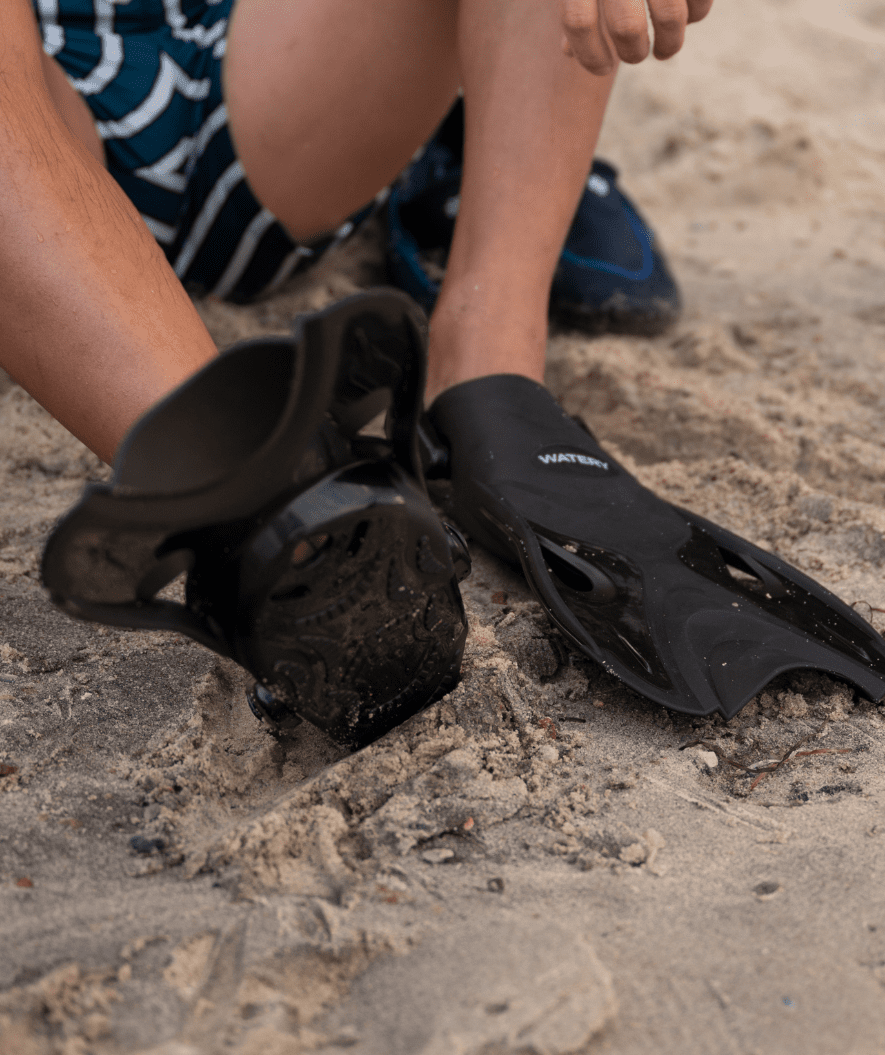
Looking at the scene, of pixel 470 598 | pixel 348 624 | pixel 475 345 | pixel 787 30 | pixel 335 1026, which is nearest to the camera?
pixel 335 1026

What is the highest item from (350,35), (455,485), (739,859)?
(350,35)

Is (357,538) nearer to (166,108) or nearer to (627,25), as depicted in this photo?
(627,25)

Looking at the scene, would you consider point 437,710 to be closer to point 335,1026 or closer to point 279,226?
point 335,1026

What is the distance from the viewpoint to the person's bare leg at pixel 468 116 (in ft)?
3.84

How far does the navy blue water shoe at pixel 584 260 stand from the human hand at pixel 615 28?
2.68 ft

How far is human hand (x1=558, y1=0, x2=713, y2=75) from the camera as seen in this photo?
2.70ft

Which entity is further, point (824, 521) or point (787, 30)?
point (787, 30)

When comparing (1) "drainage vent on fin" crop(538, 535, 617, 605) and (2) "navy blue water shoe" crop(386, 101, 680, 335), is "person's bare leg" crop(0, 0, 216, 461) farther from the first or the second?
(2) "navy blue water shoe" crop(386, 101, 680, 335)

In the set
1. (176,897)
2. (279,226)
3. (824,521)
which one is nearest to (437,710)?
(176,897)

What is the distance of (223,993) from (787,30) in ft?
12.7

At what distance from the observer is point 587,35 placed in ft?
2.79

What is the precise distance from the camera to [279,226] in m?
1.42

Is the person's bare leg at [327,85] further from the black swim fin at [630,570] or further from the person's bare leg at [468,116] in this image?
the black swim fin at [630,570]

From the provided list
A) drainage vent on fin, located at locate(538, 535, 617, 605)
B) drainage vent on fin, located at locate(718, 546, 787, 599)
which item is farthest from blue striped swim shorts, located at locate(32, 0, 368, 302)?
drainage vent on fin, located at locate(718, 546, 787, 599)
